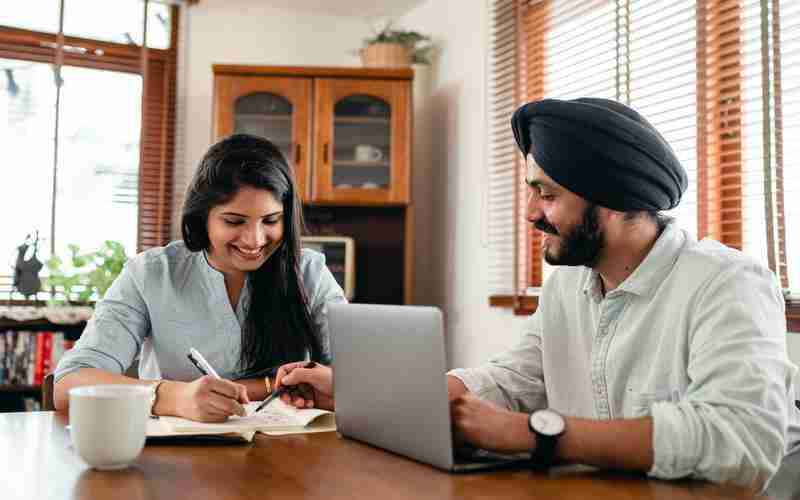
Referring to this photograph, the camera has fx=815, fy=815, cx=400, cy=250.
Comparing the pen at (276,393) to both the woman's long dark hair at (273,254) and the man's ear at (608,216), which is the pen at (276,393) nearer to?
the woman's long dark hair at (273,254)

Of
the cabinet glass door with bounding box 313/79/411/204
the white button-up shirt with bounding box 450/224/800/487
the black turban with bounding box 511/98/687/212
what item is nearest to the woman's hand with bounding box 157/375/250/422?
the white button-up shirt with bounding box 450/224/800/487

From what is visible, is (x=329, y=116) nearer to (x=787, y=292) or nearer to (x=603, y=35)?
(x=603, y=35)

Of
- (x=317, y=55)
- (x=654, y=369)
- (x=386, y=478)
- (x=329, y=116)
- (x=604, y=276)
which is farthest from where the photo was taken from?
(x=317, y=55)

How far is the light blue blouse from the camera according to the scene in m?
1.71

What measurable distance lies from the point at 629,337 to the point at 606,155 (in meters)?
0.29

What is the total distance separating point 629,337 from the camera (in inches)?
50.0

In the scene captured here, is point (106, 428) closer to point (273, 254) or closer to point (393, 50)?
point (273, 254)

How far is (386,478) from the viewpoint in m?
0.97

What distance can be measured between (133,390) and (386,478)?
34 cm

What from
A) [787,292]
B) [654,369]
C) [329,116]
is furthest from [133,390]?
[329,116]

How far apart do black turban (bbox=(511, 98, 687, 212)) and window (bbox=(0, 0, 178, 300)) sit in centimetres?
312

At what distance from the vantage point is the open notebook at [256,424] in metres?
1.19

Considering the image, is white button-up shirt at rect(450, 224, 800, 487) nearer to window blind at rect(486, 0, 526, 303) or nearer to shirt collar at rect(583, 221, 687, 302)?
shirt collar at rect(583, 221, 687, 302)

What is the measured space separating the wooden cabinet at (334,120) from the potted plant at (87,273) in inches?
28.3
